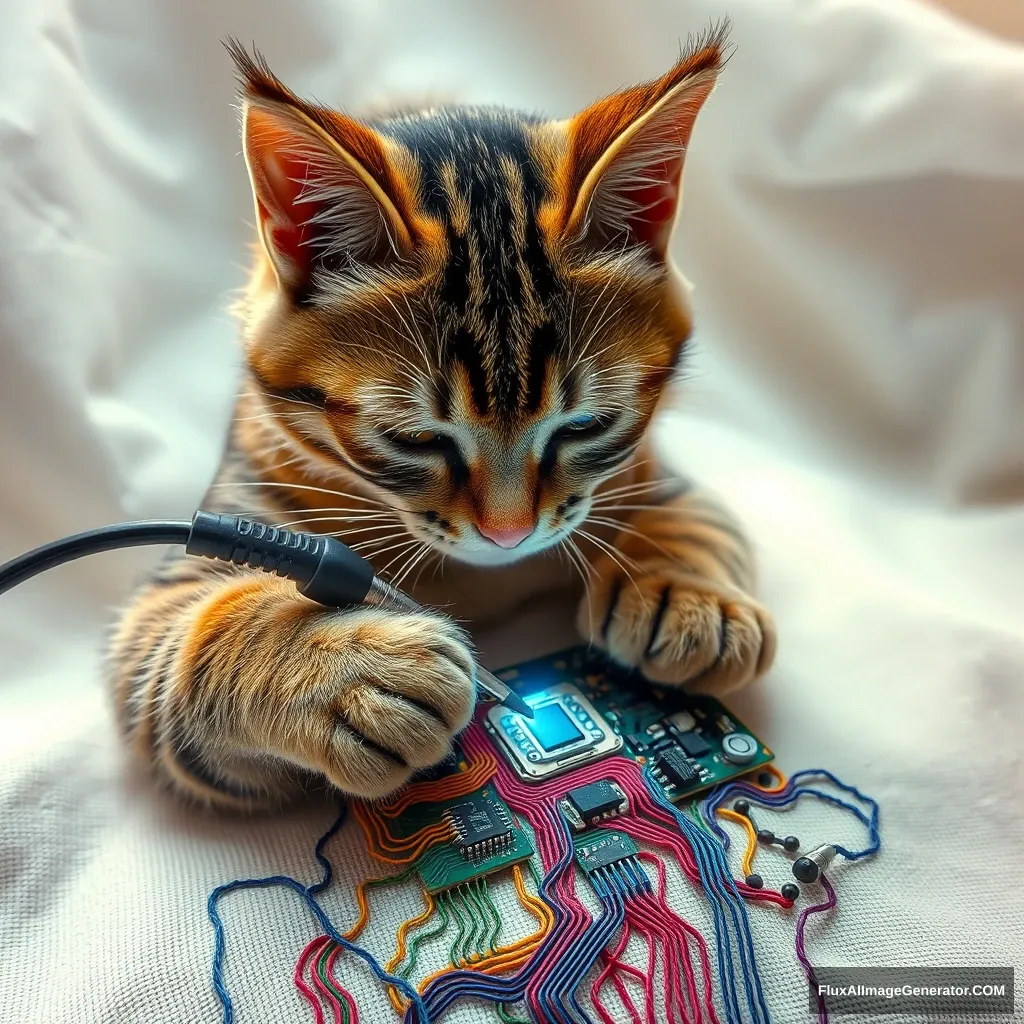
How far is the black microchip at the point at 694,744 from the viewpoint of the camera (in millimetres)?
770

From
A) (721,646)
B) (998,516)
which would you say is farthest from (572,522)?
(998,516)

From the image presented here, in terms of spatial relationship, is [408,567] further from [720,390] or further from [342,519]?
[720,390]

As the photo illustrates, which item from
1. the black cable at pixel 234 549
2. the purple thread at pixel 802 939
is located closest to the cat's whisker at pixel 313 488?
the black cable at pixel 234 549

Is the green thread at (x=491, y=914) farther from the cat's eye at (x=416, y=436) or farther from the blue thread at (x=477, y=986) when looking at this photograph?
the cat's eye at (x=416, y=436)

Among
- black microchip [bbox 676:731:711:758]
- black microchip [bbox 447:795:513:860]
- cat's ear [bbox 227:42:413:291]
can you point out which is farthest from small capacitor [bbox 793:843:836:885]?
cat's ear [bbox 227:42:413:291]

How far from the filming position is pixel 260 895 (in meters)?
0.68

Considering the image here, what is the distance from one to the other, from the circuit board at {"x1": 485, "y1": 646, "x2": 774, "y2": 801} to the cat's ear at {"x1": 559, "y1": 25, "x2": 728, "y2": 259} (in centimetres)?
39

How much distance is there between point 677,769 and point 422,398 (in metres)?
0.36

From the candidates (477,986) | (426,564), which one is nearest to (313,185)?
(426,564)

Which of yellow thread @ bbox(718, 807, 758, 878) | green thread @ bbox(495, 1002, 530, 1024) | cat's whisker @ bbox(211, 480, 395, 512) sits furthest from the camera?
cat's whisker @ bbox(211, 480, 395, 512)

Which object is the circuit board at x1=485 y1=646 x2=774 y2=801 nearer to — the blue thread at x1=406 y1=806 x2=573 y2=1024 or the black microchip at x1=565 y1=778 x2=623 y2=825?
the black microchip at x1=565 y1=778 x2=623 y2=825

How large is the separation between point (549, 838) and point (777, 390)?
32.3 inches

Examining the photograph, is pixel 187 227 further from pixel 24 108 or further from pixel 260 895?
pixel 260 895

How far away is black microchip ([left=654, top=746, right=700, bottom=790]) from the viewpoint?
740 millimetres
